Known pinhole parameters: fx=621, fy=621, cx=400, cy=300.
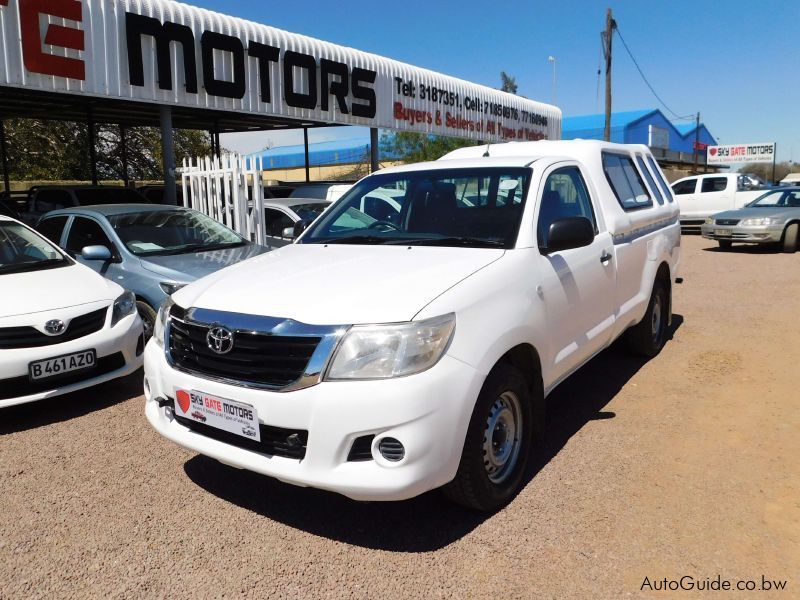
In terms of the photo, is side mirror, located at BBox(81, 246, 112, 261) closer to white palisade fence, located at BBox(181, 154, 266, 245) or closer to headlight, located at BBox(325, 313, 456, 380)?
white palisade fence, located at BBox(181, 154, 266, 245)

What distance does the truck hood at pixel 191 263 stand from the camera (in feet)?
18.6

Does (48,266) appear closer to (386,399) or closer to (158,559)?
(158,559)

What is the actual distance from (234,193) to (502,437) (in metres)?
7.23

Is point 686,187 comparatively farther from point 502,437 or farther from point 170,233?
point 502,437

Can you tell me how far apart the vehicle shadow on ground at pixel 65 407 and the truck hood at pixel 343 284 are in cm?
202

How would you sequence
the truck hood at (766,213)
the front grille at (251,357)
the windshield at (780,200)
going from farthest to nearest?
the windshield at (780,200) → the truck hood at (766,213) → the front grille at (251,357)

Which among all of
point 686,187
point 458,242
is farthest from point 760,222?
point 458,242

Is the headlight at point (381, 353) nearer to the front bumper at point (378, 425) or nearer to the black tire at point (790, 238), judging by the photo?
the front bumper at point (378, 425)

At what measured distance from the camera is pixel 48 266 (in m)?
5.36

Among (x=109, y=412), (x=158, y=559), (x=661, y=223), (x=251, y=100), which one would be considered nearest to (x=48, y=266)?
(x=109, y=412)

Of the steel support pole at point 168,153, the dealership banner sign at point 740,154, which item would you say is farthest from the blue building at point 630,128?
the steel support pole at point 168,153

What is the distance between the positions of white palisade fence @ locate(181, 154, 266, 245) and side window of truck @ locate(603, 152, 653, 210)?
5.35 m

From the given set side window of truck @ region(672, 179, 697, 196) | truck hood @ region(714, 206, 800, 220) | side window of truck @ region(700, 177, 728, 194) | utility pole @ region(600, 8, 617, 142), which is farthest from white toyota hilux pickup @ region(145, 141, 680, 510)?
utility pole @ region(600, 8, 617, 142)

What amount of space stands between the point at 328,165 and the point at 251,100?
1474 inches
